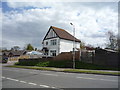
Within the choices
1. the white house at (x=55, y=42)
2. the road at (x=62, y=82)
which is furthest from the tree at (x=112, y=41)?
the road at (x=62, y=82)

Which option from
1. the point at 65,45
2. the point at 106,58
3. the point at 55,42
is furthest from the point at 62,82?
the point at 65,45

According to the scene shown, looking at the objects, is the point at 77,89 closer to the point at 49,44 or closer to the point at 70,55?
the point at 70,55

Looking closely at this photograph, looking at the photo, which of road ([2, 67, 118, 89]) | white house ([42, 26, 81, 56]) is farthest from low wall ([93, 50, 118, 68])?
white house ([42, 26, 81, 56])

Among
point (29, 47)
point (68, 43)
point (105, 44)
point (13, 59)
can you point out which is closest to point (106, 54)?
point (68, 43)

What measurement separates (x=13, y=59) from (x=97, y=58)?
3883 cm

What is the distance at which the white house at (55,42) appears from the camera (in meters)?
42.6

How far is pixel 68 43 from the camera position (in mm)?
A: 45469

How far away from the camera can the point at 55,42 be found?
43.6 metres

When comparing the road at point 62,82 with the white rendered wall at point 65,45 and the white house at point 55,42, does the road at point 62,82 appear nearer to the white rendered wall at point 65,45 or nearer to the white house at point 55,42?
the white house at point 55,42

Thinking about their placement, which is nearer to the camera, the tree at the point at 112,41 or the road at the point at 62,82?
the road at the point at 62,82

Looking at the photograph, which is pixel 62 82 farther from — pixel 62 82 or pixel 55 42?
pixel 55 42

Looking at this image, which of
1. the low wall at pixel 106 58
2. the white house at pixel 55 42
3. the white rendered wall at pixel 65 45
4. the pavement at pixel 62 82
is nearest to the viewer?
the pavement at pixel 62 82

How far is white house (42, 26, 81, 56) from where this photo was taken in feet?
140

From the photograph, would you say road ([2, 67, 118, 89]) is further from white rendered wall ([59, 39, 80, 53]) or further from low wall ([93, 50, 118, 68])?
white rendered wall ([59, 39, 80, 53])
